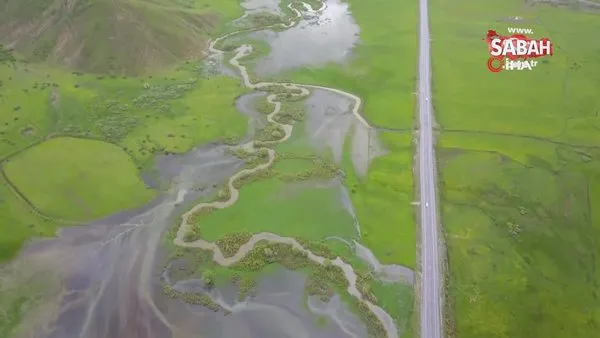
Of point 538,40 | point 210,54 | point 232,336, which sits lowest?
point 232,336

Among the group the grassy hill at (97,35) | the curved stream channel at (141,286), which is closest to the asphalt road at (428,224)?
the curved stream channel at (141,286)

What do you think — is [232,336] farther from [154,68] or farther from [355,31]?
[355,31]

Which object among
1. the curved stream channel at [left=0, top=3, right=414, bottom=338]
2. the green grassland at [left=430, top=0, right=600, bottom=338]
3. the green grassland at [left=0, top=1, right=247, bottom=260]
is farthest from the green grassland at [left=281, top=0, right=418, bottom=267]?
the green grassland at [left=0, top=1, right=247, bottom=260]

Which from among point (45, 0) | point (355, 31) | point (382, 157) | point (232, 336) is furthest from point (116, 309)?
point (355, 31)

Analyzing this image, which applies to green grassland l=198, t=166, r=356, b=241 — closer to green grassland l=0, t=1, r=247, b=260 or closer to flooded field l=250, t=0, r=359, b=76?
green grassland l=0, t=1, r=247, b=260

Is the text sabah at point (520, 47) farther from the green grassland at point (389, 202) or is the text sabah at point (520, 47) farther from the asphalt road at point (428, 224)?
the green grassland at point (389, 202)

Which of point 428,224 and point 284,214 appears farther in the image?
point 284,214

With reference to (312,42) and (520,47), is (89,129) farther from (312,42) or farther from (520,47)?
(520,47)

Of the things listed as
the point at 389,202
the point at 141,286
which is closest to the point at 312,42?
the point at 389,202
